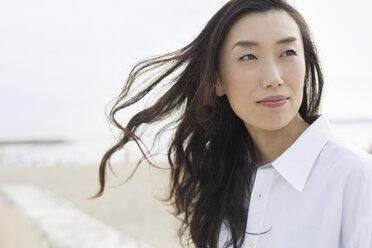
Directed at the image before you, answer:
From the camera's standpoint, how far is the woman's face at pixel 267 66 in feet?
5.64

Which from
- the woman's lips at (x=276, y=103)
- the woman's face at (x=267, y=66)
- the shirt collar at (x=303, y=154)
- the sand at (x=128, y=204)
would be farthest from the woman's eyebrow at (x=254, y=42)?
the sand at (x=128, y=204)

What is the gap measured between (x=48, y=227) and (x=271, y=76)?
2431 millimetres

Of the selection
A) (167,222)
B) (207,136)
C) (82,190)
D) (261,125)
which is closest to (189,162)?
(207,136)

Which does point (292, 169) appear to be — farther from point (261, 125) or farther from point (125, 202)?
point (125, 202)

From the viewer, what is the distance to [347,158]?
1.53 metres

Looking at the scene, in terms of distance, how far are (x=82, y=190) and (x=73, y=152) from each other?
45.1 feet

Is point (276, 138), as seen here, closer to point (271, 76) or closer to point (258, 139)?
point (258, 139)

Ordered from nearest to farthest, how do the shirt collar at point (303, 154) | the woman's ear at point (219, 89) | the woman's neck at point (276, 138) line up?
1. the shirt collar at point (303, 154)
2. the woman's neck at point (276, 138)
3. the woman's ear at point (219, 89)

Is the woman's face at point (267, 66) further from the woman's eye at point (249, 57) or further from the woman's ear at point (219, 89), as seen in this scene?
the woman's ear at point (219, 89)

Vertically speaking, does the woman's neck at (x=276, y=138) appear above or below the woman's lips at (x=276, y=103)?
below

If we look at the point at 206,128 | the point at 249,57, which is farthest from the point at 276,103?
the point at 206,128

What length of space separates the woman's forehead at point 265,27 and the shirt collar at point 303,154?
356 millimetres

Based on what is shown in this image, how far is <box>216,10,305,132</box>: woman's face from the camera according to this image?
67.7 inches

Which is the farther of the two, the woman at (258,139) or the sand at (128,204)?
the sand at (128,204)
